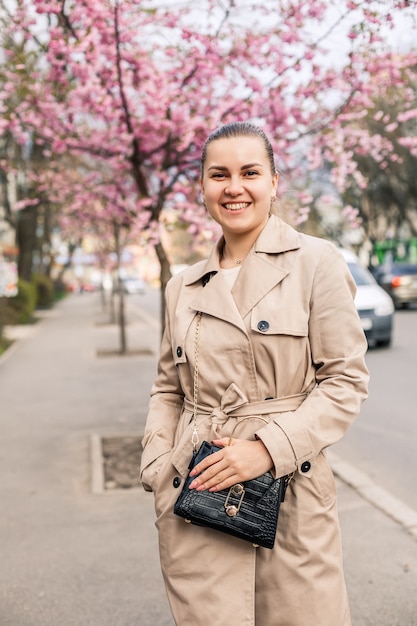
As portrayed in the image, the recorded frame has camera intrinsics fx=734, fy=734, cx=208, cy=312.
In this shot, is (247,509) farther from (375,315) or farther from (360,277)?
(360,277)

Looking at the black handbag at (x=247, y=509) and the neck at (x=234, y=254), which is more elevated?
the neck at (x=234, y=254)

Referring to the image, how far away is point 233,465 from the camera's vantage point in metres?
1.90

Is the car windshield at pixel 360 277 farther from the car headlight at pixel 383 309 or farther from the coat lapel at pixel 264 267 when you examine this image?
the coat lapel at pixel 264 267

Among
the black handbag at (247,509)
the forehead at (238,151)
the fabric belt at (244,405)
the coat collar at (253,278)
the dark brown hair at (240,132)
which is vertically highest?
the dark brown hair at (240,132)

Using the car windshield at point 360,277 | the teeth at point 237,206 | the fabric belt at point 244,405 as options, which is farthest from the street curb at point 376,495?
the car windshield at point 360,277

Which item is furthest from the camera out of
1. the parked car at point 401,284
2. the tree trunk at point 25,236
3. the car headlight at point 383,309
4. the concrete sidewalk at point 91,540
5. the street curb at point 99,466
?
the tree trunk at point 25,236

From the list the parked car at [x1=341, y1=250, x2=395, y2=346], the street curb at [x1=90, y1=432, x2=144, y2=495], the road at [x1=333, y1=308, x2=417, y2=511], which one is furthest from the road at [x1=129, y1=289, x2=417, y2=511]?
the street curb at [x1=90, y1=432, x2=144, y2=495]

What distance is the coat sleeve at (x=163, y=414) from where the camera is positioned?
2.24 meters

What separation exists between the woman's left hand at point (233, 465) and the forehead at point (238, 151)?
788 millimetres

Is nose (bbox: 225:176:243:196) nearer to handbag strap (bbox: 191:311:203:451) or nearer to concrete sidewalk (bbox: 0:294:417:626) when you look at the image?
handbag strap (bbox: 191:311:203:451)

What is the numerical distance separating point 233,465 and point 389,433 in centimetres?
574

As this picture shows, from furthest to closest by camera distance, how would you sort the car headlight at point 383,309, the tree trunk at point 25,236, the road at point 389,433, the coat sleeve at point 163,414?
1. the tree trunk at point 25,236
2. the car headlight at point 383,309
3. the road at point 389,433
4. the coat sleeve at point 163,414

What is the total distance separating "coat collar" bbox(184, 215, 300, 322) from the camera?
2070mm

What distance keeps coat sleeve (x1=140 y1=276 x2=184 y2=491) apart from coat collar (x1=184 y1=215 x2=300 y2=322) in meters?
0.23
